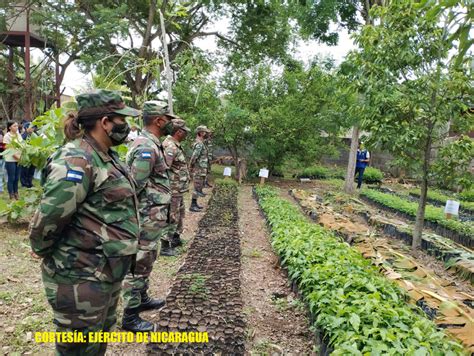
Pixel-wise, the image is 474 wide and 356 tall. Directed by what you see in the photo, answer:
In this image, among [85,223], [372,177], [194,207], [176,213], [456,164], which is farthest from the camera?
[372,177]

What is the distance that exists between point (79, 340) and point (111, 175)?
2.99ft

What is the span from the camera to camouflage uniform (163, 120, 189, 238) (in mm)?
4922

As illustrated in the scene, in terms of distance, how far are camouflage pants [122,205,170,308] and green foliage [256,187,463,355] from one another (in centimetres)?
155

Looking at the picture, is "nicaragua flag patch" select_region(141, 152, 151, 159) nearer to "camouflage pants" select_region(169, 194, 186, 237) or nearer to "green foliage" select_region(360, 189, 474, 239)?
"camouflage pants" select_region(169, 194, 186, 237)

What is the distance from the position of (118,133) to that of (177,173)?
12.1 feet

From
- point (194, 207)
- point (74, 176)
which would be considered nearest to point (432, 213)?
point (194, 207)

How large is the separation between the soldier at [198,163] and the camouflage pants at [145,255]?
492cm

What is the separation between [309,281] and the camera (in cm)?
368

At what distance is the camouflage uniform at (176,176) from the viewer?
492cm

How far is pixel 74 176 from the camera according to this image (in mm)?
1791

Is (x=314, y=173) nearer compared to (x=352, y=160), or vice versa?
(x=352, y=160)

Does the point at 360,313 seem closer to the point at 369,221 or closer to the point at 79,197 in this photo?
the point at 79,197

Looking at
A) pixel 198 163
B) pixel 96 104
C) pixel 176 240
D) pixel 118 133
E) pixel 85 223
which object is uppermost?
pixel 96 104

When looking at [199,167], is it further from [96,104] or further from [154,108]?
[96,104]
